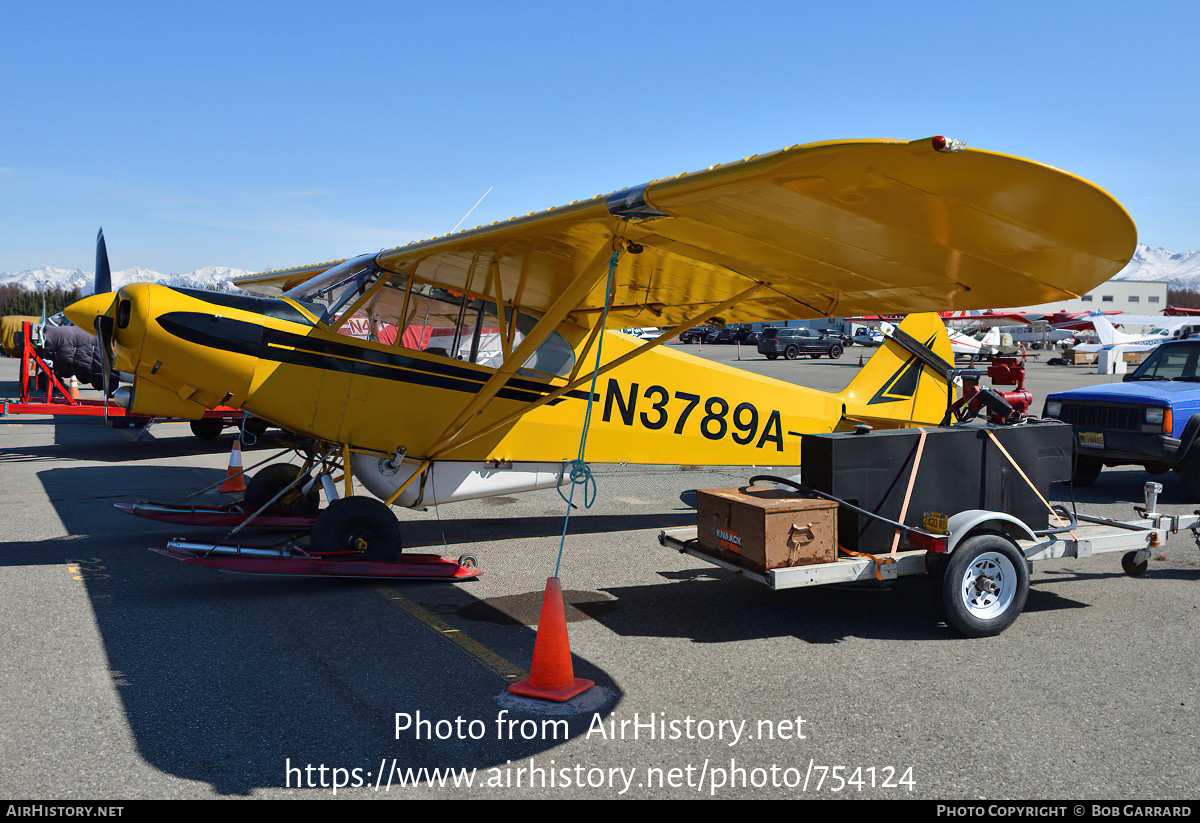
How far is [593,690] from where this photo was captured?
438 centimetres

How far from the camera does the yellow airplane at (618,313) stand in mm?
3975

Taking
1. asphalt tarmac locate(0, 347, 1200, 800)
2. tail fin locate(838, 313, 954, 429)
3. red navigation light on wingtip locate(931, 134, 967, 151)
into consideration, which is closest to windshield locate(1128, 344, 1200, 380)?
tail fin locate(838, 313, 954, 429)

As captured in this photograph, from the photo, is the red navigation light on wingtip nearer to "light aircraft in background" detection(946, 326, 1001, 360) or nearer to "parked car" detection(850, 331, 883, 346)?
"light aircraft in background" detection(946, 326, 1001, 360)

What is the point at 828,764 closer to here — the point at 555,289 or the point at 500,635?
the point at 500,635

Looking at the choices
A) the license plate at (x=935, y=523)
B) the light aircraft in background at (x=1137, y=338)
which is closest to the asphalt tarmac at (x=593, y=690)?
the license plate at (x=935, y=523)

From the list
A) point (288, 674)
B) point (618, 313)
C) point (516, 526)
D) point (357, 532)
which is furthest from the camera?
point (516, 526)

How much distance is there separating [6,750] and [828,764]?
359cm

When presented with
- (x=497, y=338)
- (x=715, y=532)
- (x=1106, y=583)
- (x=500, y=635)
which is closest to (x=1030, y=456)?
(x=1106, y=583)

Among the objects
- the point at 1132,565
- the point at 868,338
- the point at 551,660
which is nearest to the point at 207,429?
the point at 551,660

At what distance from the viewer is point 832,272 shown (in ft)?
18.6

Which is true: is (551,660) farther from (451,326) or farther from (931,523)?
(451,326)

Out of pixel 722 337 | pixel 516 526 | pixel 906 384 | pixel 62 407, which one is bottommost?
pixel 516 526

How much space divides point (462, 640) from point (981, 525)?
3394 mm

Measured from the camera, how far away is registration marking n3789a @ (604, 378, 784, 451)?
7.90 m
